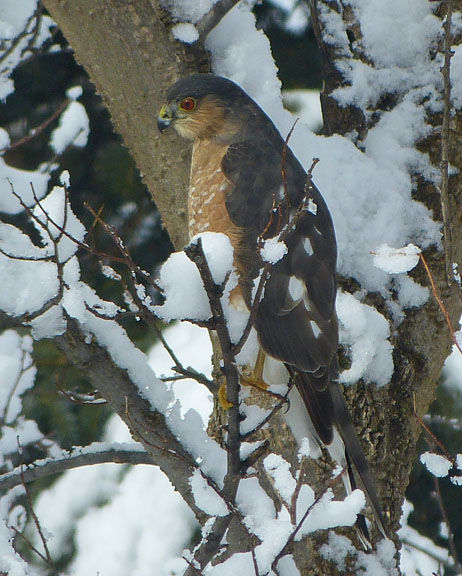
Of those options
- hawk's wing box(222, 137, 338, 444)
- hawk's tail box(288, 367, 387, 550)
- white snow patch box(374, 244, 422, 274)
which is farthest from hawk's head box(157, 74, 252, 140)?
white snow patch box(374, 244, 422, 274)

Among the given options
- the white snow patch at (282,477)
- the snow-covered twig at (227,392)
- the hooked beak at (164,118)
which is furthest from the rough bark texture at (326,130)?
the snow-covered twig at (227,392)

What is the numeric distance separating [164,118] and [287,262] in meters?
→ 0.83

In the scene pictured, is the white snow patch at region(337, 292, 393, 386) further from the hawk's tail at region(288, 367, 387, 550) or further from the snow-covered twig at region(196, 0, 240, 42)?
the snow-covered twig at region(196, 0, 240, 42)

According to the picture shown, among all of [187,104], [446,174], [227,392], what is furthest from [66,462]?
[446,174]

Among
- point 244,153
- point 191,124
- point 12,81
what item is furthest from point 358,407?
point 12,81

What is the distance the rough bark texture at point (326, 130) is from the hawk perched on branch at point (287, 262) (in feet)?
0.69

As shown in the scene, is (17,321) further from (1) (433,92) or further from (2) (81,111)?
(2) (81,111)

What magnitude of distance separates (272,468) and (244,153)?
1179mm

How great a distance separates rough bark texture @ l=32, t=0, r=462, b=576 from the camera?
2699 millimetres

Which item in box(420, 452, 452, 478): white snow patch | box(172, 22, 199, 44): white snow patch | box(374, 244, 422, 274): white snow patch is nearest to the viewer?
box(374, 244, 422, 274): white snow patch

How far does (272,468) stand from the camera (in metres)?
1.97

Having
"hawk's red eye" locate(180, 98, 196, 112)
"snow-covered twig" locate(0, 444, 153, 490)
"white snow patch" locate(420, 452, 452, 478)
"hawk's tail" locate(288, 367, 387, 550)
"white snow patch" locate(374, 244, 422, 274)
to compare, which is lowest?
"snow-covered twig" locate(0, 444, 153, 490)

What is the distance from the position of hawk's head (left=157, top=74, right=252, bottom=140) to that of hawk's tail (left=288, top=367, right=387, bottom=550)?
105 centimetres

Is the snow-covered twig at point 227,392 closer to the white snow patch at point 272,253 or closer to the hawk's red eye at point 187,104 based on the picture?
the white snow patch at point 272,253
